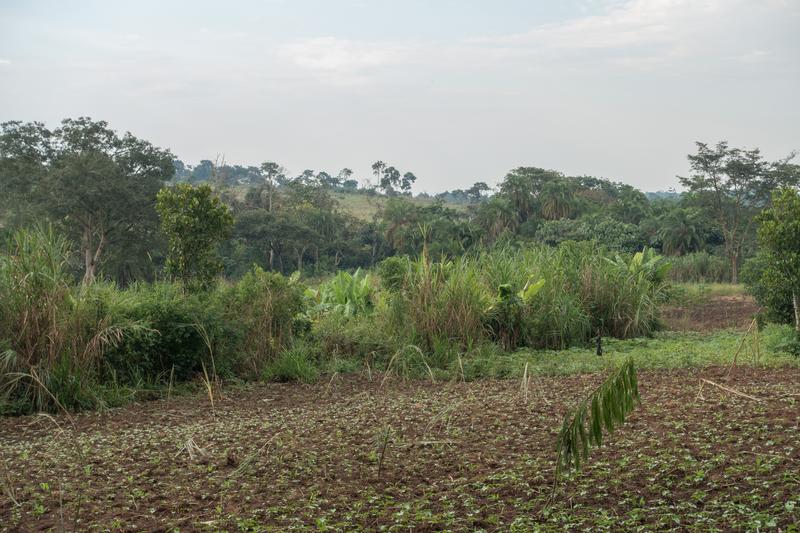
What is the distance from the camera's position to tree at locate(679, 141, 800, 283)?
3350cm

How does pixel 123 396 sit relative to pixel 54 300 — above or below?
below

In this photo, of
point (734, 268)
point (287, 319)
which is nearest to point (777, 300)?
point (287, 319)

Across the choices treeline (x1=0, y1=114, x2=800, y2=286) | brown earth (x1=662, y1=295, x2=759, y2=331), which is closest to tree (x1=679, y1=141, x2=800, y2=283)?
treeline (x1=0, y1=114, x2=800, y2=286)

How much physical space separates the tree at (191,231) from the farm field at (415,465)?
3.43 metres

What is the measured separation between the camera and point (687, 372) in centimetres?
806

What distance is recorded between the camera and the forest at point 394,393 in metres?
4.02

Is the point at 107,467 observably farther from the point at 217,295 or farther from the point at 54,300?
the point at 217,295

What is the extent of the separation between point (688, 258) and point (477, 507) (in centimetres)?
2876

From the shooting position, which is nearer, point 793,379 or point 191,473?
point 191,473

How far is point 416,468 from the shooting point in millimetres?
4816

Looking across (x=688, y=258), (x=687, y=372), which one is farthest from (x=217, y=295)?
(x=688, y=258)

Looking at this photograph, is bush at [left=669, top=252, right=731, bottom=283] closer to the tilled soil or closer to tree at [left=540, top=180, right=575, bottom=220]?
tree at [left=540, top=180, right=575, bottom=220]

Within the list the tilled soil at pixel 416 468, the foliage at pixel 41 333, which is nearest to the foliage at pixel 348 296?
the foliage at pixel 41 333

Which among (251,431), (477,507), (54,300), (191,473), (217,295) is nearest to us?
(477,507)
